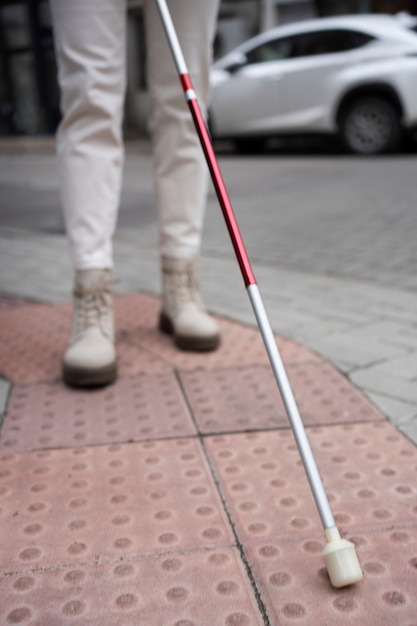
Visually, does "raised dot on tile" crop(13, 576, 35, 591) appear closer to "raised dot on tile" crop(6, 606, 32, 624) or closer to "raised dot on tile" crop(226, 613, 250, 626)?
"raised dot on tile" crop(6, 606, 32, 624)

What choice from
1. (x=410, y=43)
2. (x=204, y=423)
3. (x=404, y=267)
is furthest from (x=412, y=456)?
(x=410, y=43)

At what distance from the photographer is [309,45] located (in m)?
8.77

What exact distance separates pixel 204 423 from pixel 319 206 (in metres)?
3.69

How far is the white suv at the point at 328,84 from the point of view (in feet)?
26.7

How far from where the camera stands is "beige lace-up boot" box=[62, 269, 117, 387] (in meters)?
2.01

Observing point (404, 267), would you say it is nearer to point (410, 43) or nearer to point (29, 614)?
point (29, 614)

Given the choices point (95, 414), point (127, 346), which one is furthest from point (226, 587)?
point (127, 346)

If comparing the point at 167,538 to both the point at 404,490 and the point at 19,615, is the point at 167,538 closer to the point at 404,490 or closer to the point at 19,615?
the point at 19,615

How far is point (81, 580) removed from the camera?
1232 mm

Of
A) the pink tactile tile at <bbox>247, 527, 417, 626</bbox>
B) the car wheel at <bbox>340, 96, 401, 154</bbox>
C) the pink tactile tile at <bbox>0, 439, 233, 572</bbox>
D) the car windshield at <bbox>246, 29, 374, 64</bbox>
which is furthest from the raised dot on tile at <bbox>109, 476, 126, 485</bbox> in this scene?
the car windshield at <bbox>246, 29, 374, 64</bbox>

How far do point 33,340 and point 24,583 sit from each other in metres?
1.31

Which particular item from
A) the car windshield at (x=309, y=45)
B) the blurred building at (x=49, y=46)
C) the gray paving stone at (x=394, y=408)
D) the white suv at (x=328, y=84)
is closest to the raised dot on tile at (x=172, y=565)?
the gray paving stone at (x=394, y=408)

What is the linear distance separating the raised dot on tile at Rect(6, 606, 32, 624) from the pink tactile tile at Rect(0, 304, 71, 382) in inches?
39.9

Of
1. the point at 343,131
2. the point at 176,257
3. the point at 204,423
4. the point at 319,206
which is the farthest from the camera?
the point at 343,131
